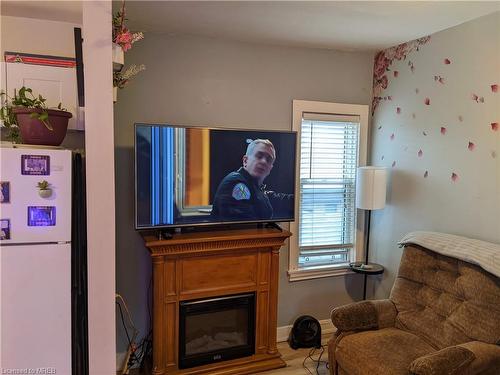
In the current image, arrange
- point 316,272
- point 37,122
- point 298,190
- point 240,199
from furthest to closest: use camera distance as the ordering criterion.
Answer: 1. point 316,272
2. point 298,190
3. point 240,199
4. point 37,122

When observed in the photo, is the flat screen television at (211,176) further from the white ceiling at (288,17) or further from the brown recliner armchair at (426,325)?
the brown recliner armchair at (426,325)

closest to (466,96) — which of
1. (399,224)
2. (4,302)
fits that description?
(399,224)

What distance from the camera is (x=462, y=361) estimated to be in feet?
6.28

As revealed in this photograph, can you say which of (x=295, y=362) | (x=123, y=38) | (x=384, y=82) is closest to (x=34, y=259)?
(x=123, y=38)

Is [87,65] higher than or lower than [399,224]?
higher

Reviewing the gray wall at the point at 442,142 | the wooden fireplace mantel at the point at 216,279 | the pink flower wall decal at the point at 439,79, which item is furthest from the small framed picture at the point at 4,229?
the pink flower wall decal at the point at 439,79

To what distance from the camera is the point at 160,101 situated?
285 cm

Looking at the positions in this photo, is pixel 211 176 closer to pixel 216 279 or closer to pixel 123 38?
pixel 216 279

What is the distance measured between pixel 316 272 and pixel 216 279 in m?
1.04

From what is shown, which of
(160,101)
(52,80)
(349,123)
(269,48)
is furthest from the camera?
(349,123)

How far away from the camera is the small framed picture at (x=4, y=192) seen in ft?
5.61

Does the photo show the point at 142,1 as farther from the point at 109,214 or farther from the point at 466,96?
the point at 466,96

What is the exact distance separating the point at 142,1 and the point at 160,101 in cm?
75

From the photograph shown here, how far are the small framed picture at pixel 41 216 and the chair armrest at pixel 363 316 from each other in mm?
1749
